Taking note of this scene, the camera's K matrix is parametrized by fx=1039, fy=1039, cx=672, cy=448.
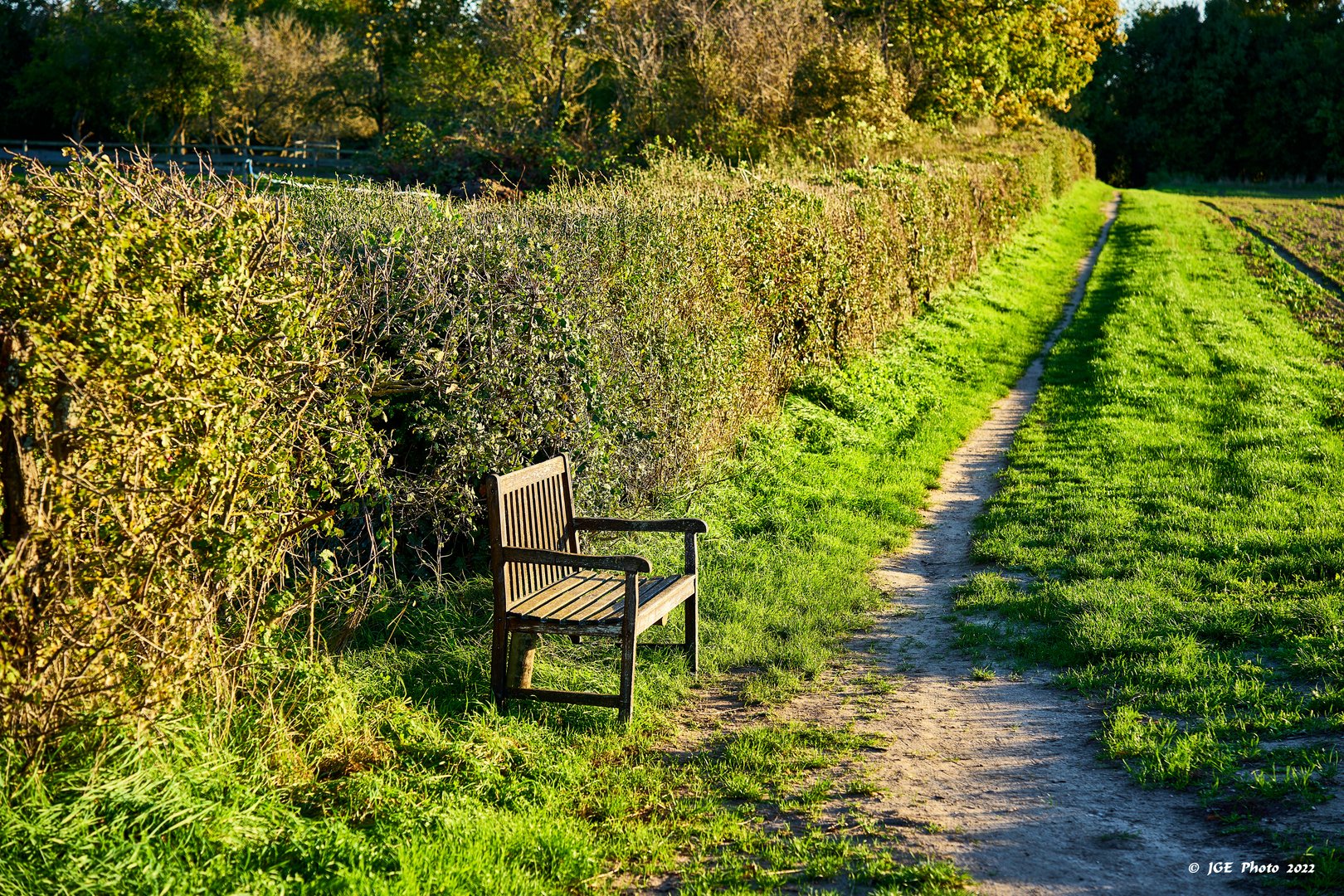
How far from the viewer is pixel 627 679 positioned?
5055 mm

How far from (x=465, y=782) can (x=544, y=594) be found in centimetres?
124

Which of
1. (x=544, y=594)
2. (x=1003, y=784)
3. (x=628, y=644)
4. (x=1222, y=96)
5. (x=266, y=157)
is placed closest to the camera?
(x=1003, y=784)

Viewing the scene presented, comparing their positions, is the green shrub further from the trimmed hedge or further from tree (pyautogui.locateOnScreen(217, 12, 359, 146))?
tree (pyautogui.locateOnScreen(217, 12, 359, 146))

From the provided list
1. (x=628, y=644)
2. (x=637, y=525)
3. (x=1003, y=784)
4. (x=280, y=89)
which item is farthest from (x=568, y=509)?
(x=280, y=89)

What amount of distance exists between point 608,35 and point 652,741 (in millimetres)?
20869

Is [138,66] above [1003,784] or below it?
above

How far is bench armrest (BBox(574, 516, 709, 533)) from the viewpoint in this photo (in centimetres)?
583

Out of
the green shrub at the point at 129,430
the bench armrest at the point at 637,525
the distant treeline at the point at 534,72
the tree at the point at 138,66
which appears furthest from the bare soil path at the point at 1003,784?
the tree at the point at 138,66

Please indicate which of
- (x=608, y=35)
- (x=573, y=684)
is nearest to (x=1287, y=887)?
(x=573, y=684)

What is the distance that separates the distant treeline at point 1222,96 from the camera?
195ft

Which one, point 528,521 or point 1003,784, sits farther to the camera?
point 528,521

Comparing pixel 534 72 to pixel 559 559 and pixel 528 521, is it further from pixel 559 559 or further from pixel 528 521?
pixel 559 559

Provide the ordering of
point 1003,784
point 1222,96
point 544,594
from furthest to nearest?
point 1222,96 < point 544,594 < point 1003,784

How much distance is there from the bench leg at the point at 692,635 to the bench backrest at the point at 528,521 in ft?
2.37
